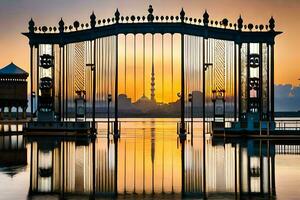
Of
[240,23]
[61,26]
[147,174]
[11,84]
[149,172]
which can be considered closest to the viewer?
[147,174]

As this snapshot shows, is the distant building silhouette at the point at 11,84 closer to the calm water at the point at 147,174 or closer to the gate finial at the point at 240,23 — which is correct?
the gate finial at the point at 240,23

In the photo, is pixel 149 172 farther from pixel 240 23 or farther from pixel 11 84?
→ pixel 11 84

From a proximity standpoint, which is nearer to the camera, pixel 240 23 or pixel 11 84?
pixel 240 23

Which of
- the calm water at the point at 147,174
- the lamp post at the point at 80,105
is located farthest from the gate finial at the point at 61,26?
the calm water at the point at 147,174

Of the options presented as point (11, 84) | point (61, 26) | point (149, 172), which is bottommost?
point (149, 172)

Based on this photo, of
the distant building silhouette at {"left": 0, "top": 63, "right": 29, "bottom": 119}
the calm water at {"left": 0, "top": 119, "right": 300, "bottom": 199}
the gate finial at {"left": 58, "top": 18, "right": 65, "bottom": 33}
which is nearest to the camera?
the calm water at {"left": 0, "top": 119, "right": 300, "bottom": 199}

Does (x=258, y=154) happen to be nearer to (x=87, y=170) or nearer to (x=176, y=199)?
(x=87, y=170)

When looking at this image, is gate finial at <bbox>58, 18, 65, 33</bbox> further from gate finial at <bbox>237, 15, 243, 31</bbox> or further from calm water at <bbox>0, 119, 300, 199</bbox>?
calm water at <bbox>0, 119, 300, 199</bbox>

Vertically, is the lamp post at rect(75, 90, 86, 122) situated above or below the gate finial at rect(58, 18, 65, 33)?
below

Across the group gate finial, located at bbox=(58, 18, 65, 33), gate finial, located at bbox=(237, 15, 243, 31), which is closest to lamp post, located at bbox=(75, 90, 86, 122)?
gate finial, located at bbox=(58, 18, 65, 33)

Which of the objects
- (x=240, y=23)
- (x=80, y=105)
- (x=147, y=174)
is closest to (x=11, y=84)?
(x=80, y=105)

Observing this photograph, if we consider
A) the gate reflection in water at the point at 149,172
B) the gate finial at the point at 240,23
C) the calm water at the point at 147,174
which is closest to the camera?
the calm water at the point at 147,174

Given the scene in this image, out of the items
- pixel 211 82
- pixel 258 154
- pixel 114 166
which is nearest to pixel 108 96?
pixel 211 82

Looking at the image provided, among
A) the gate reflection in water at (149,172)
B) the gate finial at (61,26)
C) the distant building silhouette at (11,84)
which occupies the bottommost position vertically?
the gate reflection in water at (149,172)
